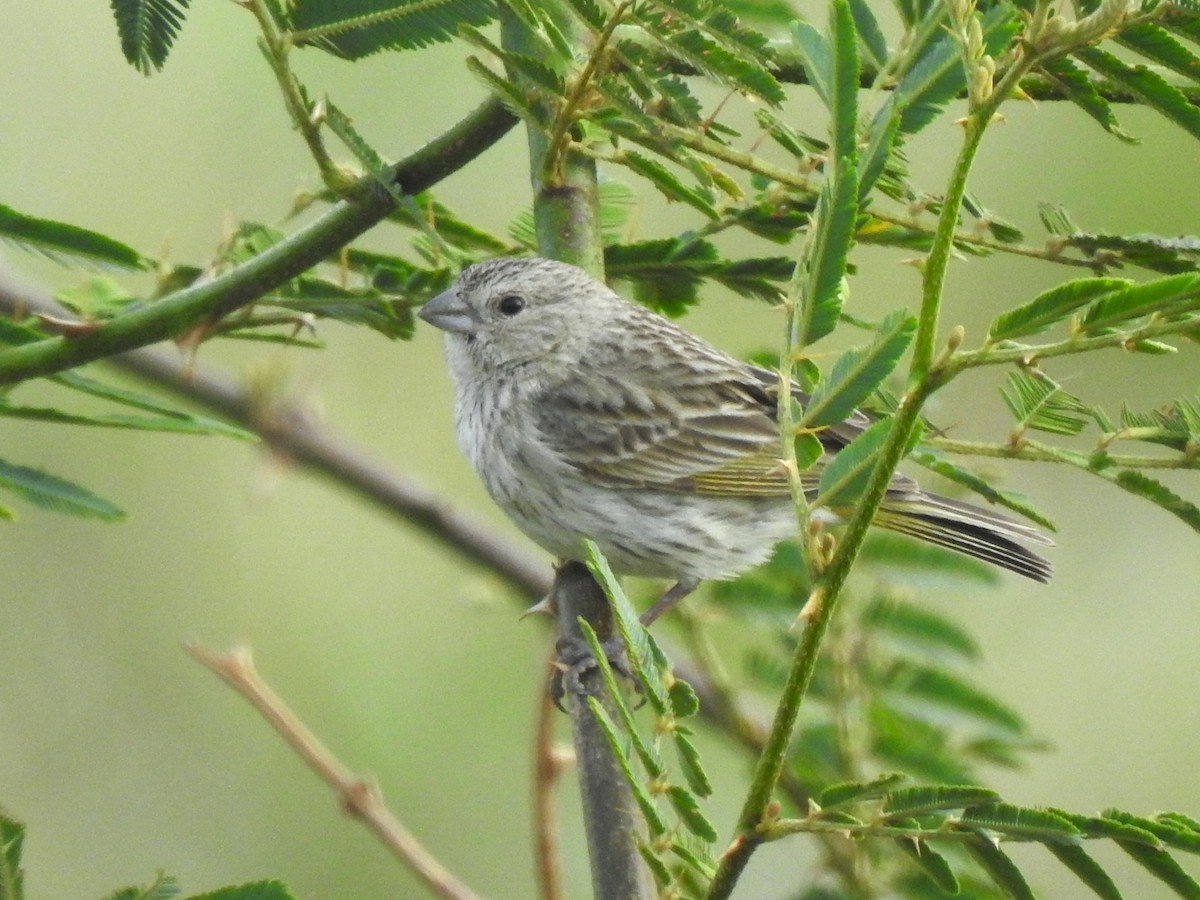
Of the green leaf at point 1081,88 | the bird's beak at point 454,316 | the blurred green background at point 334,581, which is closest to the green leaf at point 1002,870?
the green leaf at point 1081,88

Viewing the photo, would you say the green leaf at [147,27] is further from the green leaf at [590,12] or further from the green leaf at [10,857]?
the green leaf at [10,857]

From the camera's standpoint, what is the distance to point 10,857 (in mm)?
1635

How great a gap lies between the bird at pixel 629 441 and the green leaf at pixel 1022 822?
201cm

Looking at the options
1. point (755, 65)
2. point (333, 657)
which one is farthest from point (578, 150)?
point (333, 657)

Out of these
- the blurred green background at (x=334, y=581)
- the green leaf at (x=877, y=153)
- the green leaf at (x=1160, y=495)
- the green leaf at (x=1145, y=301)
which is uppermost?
the green leaf at (x=877, y=153)

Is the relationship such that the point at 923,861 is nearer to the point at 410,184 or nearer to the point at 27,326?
the point at 410,184

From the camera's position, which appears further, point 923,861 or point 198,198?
point 198,198

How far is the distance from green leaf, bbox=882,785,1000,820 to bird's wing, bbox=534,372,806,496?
2.37 m

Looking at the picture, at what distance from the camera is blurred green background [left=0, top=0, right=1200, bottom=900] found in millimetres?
5762

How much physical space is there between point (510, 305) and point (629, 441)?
1.69ft

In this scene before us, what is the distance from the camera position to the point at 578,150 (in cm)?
243

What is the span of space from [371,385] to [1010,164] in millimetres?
2695

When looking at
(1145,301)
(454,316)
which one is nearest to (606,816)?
(1145,301)

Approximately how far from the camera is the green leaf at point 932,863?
176 cm
